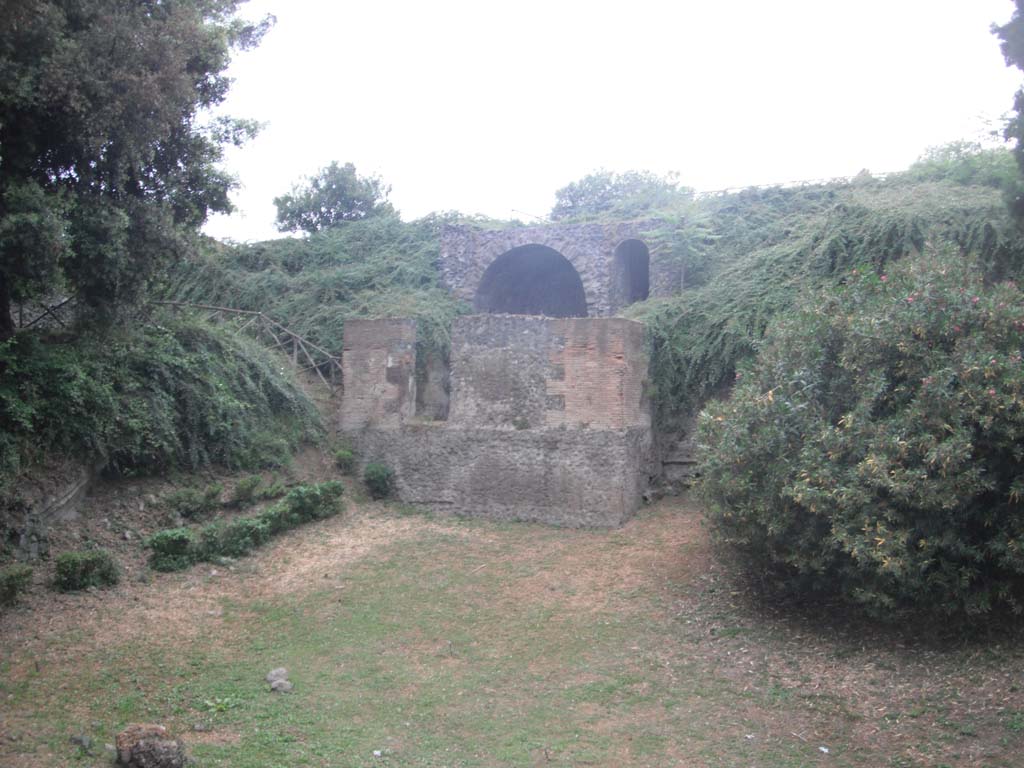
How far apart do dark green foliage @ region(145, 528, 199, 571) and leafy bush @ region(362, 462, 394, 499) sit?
3.49 metres

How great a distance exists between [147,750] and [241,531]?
516 cm

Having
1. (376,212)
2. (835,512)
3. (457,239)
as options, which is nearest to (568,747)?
(835,512)

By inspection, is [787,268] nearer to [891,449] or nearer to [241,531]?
[891,449]

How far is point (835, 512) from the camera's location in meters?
7.98

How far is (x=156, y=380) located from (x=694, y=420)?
7.74m

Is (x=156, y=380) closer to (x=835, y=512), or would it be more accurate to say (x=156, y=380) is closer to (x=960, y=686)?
(x=835, y=512)

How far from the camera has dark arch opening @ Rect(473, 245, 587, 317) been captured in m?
20.0

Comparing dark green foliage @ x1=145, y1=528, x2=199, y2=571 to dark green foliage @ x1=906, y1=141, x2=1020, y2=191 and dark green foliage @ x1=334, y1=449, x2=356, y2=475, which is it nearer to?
dark green foliage @ x1=334, y1=449, x2=356, y2=475

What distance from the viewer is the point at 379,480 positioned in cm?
1372

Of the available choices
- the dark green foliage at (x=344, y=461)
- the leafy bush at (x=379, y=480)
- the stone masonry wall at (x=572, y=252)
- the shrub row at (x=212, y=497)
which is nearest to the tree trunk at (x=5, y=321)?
the shrub row at (x=212, y=497)

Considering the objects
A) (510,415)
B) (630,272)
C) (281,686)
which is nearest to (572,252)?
(630,272)

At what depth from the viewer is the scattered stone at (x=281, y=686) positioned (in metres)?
7.96

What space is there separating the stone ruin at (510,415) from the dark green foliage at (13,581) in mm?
5799

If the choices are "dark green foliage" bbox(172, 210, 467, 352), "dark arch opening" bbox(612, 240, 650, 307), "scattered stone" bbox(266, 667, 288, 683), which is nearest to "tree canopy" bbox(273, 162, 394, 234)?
"dark green foliage" bbox(172, 210, 467, 352)
